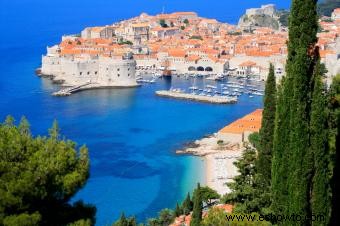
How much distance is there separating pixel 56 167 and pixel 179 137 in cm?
1823

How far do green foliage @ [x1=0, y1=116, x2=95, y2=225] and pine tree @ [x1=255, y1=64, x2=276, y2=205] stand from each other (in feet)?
10.4

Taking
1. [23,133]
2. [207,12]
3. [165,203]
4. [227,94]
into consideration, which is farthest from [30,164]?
[207,12]

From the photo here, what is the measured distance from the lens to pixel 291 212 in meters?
6.18

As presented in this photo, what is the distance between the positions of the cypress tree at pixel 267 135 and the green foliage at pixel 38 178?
3.67 m

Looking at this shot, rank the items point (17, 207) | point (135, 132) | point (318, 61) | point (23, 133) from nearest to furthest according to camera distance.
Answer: point (17, 207), point (23, 133), point (318, 61), point (135, 132)

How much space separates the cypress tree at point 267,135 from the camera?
8.99 metres

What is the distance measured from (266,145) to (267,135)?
0.92 feet

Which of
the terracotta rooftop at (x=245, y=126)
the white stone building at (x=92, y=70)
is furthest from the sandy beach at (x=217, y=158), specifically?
the white stone building at (x=92, y=70)

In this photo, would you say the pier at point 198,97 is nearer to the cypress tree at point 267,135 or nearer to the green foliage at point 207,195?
the green foliage at point 207,195

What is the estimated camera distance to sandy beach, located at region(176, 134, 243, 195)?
56.0 ft

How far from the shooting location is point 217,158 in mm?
19234

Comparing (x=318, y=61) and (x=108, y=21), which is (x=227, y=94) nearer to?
(x=318, y=61)

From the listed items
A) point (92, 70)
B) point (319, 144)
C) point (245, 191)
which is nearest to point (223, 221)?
point (319, 144)

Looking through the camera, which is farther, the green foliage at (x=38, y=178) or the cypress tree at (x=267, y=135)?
the cypress tree at (x=267, y=135)
